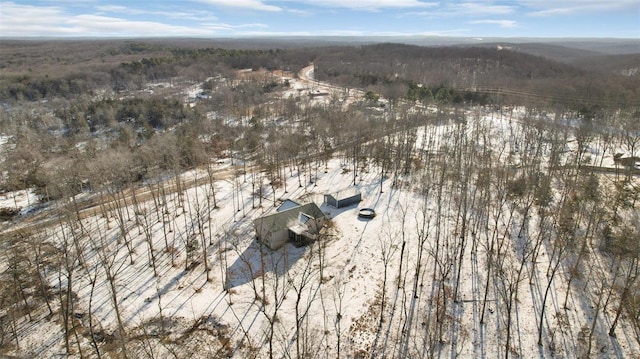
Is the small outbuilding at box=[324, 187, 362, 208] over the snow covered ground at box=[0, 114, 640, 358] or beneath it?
over

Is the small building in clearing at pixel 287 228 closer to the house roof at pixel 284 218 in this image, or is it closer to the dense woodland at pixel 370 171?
the house roof at pixel 284 218

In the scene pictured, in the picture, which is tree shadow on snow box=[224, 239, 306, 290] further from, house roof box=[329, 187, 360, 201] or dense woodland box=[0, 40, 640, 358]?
house roof box=[329, 187, 360, 201]

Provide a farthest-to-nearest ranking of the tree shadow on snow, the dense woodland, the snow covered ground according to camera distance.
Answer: the tree shadow on snow < the dense woodland < the snow covered ground

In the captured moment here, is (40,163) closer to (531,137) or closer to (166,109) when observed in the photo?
(166,109)

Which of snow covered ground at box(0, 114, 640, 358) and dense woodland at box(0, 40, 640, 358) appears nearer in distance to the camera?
snow covered ground at box(0, 114, 640, 358)

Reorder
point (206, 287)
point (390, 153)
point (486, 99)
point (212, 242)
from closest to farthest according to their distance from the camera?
1. point (206, 287)
2. point (212, 242)
3. point (390, 153)
4. point (486, 99)

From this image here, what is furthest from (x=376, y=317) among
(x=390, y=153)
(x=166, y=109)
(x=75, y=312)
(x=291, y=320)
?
(x=166, y=109)

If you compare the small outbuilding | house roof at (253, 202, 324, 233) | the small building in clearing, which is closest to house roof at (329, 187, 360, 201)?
the small outbuilding
